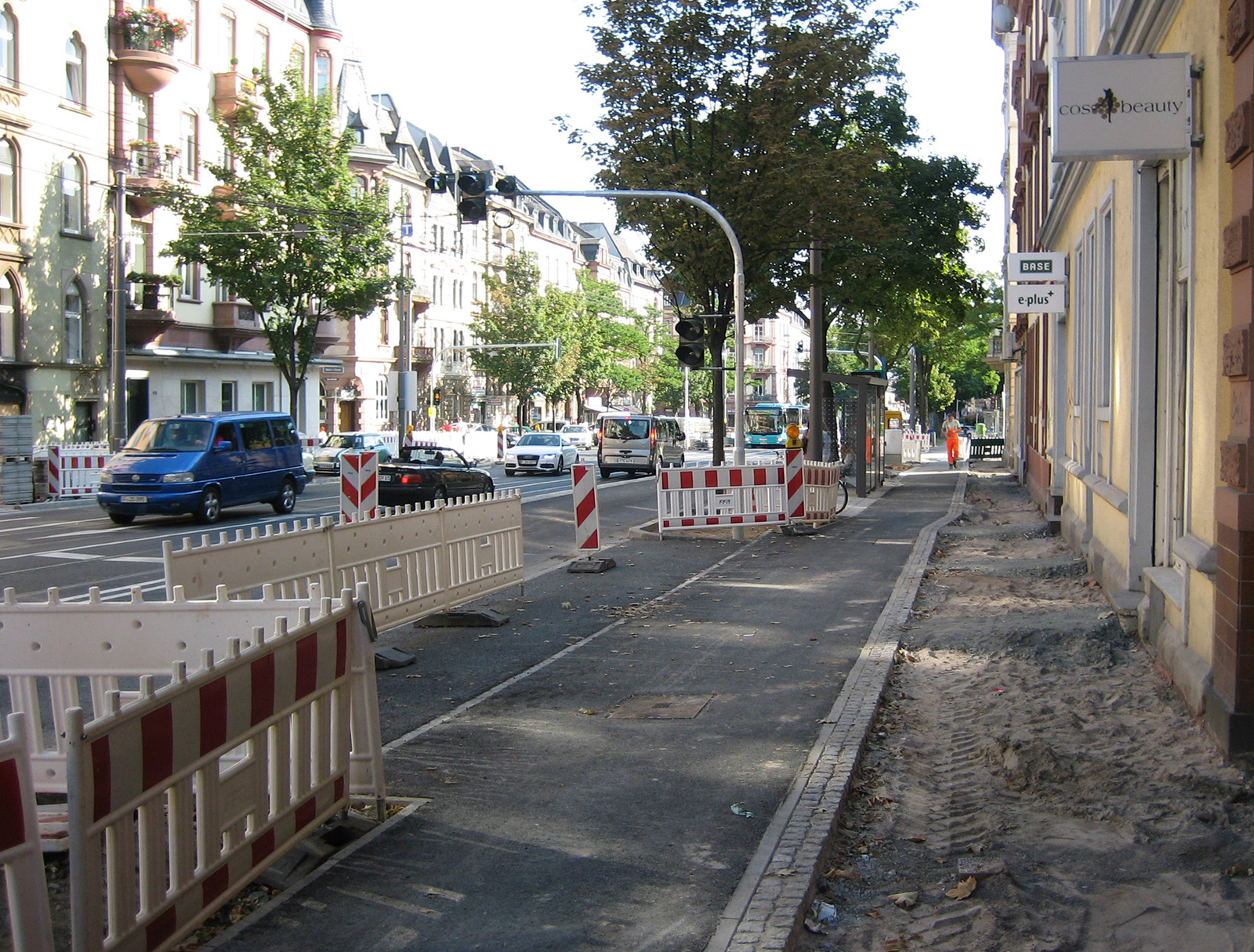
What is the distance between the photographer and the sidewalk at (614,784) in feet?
14.3

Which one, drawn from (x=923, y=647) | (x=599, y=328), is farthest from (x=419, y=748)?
(x=599, y=328)

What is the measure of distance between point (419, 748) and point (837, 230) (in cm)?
1611

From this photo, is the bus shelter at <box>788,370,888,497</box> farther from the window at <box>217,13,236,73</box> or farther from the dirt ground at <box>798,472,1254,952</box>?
the window at <box>217,13,236,73</box>

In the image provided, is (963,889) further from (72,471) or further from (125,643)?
(72,471)

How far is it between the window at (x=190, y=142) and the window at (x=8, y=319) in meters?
9.74

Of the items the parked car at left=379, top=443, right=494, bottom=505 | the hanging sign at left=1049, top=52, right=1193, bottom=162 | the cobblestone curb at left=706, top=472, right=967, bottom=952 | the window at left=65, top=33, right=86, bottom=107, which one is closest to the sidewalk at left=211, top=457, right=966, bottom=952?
the cobblestone curb at left=706, top=472, right=967, bottom=952

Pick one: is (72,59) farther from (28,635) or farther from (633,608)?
(28,635)

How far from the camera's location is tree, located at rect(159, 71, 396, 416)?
3775 centimetres

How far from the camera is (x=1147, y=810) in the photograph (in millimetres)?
5477

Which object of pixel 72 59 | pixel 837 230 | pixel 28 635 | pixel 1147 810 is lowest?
pixel 1147 810

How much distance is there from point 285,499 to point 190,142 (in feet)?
77.9

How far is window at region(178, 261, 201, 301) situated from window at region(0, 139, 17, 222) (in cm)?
852

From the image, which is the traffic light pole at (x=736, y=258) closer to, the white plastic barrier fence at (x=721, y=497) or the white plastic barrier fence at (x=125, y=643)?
the white plastic barrier fence at (x=721, y=497)

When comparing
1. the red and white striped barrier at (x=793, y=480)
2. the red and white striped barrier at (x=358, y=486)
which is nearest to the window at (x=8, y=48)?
the red and white striped barrier at (x=793, y=480)
